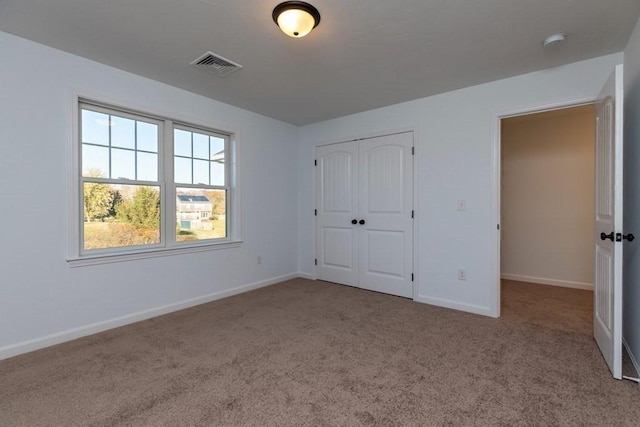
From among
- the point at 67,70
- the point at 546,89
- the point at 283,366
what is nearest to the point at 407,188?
the point at 546,89

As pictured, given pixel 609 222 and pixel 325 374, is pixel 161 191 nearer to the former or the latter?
pixel 325 374

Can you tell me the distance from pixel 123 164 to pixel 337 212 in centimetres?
271

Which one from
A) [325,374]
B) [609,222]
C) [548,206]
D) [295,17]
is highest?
[295,17]

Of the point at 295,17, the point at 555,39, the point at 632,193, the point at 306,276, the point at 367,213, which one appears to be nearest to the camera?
the point at 295,17

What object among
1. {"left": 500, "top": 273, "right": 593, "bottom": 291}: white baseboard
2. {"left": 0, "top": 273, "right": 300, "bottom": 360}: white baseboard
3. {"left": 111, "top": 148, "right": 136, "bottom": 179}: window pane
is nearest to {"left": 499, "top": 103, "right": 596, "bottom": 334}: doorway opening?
{"left": 500, "top": 273, "right": 593, "bottom": 291}: white baseboard

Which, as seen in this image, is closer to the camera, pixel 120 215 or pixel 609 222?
pixel 609 222

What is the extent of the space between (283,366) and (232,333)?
779 mm

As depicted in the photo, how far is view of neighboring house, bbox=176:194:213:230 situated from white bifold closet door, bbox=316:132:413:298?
167cm

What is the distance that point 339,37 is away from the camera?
233cm

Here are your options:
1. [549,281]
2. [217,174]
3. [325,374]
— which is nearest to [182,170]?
[217,174]

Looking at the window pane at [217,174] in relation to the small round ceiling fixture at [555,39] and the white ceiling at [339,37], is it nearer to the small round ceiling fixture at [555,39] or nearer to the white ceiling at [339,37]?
the white ceiling at [339,37]

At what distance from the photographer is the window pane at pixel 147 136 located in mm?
3182

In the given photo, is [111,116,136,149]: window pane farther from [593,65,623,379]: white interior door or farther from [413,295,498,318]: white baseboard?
[593,65,623,379]: white interior door

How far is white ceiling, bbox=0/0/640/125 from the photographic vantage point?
6.57 feet
